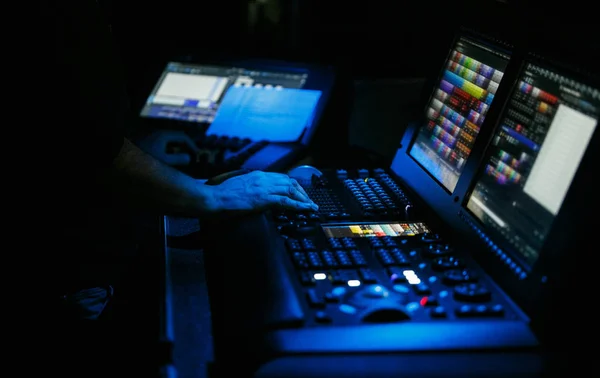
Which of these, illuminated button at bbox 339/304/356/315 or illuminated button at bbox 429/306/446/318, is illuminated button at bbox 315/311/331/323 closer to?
illuminated button at bbox 339/304/356/315

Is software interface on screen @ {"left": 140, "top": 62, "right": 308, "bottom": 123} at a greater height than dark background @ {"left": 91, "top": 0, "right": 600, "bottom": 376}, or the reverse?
dark background @ {"left": 91, "top": 0, "right": 600, "bottom": 376}

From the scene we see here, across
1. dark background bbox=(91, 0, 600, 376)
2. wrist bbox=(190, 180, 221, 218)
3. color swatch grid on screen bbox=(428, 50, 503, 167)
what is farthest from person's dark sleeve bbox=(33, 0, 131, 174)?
color swatch grid on screen bbox=(428, 50, 503, 167)

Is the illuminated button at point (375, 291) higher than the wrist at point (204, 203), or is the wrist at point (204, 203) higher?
the illuminated button at point (375, 291)

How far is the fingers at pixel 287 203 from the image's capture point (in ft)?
4.15

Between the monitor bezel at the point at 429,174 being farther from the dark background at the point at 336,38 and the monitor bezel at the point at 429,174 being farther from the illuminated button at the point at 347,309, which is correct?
the illuminated button at the point at 347,309

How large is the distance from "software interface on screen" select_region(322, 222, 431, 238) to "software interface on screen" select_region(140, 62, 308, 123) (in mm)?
869

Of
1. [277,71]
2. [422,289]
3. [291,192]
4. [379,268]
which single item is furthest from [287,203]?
[277,71]

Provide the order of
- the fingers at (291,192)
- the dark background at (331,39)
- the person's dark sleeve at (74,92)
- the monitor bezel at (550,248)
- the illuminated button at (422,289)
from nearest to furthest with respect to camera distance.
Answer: the monitor bezel at (550,248)
the illuminated button at (422,289)
the person's dark sleeve at (74,92)
the fingers at (291,192)
the dark background at (331,39)

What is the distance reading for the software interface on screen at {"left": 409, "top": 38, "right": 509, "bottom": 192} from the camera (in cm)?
124

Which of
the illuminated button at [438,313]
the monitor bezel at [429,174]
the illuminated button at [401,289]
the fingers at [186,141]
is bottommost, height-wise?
the fingers at [186,141]

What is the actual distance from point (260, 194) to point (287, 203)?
0.19ft

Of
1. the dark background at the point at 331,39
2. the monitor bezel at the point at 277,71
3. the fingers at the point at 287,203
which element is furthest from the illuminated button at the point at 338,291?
the monitor bezel at the point at 277,71

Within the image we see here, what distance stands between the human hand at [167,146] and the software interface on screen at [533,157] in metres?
0.97

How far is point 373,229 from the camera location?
1.22 m
